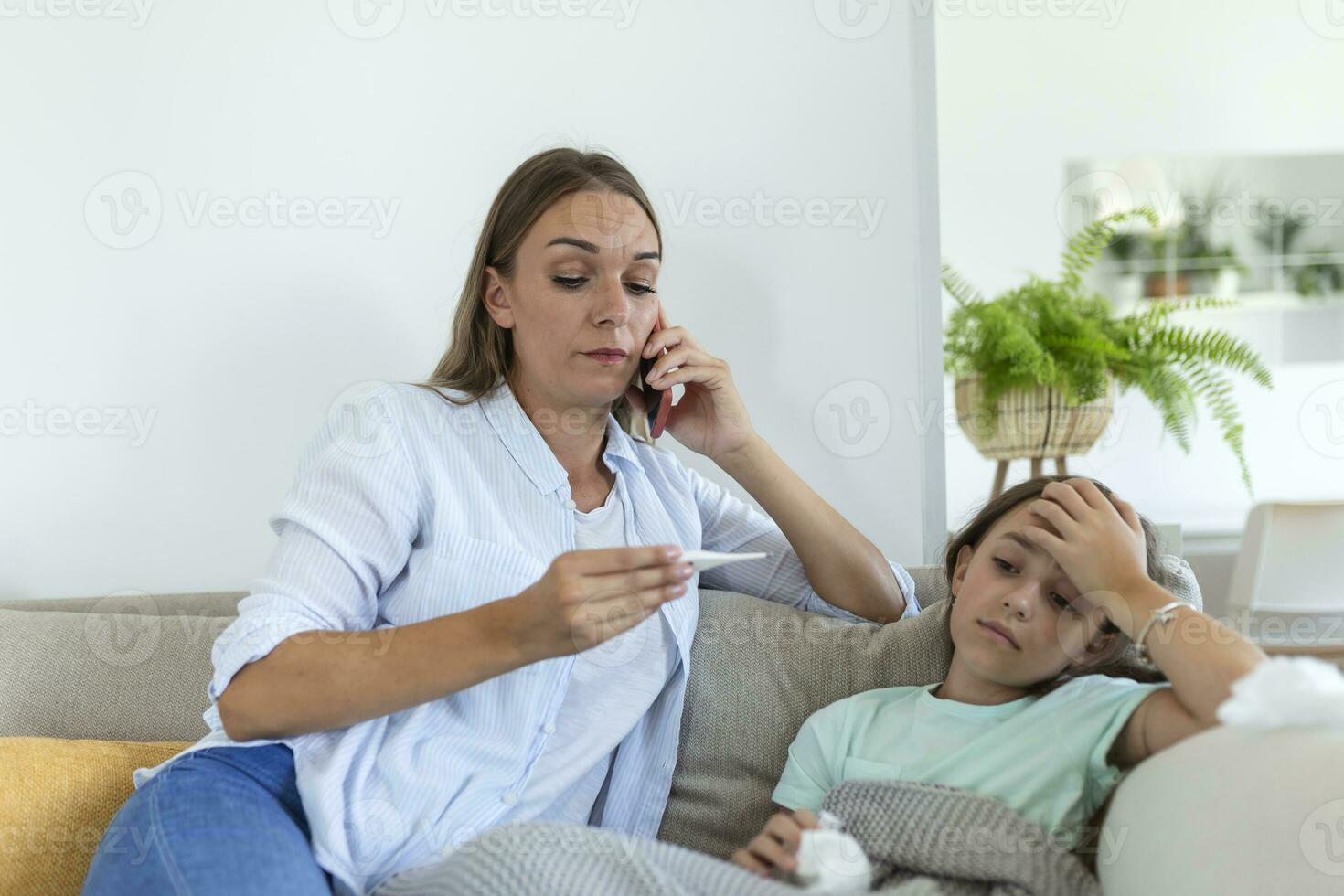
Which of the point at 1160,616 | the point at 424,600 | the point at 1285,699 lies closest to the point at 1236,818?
the point at 1285,699

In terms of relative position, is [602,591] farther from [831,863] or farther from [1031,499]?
[1031,499]

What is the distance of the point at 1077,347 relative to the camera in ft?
7.64

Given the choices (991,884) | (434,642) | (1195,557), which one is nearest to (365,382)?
(434,642)

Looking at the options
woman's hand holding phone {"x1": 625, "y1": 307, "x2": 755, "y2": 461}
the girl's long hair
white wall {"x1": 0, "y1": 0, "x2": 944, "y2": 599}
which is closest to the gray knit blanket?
the girl's long hair

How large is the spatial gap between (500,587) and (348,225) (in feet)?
2.98

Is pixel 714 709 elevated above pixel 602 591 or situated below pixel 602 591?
below

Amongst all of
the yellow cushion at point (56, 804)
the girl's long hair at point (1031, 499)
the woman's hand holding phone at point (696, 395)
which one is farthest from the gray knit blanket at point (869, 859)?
the woman's hand holding phone at point (696, 395)

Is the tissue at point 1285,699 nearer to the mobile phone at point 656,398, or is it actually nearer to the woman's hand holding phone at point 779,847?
the woman's hand holding phone at point 779,847

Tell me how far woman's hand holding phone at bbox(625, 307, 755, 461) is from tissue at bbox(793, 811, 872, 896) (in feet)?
2.09

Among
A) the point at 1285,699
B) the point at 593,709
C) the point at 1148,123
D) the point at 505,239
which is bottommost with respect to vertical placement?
the point at 593,709

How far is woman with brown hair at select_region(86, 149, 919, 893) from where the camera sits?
117 cm

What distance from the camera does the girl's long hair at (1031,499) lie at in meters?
1.35

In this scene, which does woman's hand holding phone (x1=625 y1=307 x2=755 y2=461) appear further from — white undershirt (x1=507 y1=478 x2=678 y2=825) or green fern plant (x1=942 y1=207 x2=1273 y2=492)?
green fern plant (x1=942 y1=207 x2=1273 y2=492)

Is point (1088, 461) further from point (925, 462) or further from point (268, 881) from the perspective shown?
point (268, 881)
